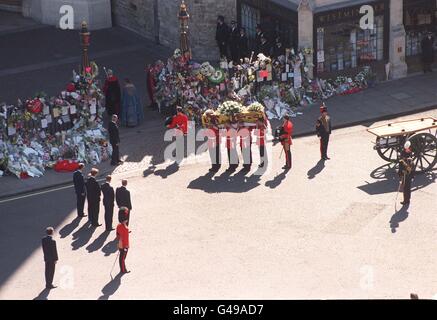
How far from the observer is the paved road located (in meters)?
27.0

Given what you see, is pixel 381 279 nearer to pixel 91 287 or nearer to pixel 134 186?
pixel 91 287

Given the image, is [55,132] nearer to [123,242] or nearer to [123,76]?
[123,76]

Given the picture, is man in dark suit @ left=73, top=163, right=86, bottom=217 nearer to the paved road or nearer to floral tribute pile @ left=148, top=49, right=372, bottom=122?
the paved road

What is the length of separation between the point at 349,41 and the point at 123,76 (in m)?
7.35

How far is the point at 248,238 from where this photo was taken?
96.4 ft

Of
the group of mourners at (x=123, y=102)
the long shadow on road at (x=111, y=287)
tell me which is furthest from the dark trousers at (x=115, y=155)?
the long shadow on road at (x=111, y=287)

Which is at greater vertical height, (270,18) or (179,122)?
(270,18)

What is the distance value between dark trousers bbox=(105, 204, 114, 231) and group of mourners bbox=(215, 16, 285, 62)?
38.1 ft

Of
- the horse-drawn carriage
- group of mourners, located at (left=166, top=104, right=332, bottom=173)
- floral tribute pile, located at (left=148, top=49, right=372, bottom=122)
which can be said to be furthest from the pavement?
the horse-drawn carriage

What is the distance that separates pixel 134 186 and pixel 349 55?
10644 mm

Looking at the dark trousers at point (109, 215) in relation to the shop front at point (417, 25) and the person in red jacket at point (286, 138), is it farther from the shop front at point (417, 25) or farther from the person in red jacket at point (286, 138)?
the shop front at point (417, 25)

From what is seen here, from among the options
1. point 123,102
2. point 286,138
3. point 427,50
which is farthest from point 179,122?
point 427,50

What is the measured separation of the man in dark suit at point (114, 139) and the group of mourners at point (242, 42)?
7.35 m

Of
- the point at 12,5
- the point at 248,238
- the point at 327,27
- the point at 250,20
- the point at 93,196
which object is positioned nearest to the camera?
the point at 248,238
